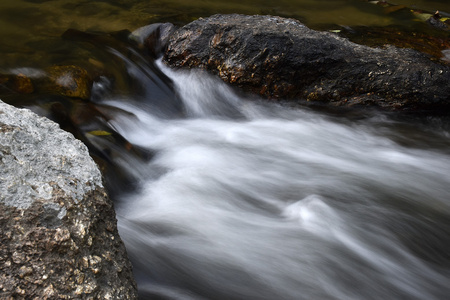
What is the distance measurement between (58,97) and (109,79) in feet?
3.58

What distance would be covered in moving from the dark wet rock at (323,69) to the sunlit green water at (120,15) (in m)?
2.10

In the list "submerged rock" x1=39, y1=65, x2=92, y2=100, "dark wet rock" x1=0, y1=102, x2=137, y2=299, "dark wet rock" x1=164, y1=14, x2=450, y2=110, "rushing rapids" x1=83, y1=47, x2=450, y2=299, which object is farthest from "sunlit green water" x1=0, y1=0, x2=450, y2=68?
"dark wet rock" x1=0, y1=102, x2=137, y2=299

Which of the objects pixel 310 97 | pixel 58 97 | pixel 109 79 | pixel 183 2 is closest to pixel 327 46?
pixel 310 97

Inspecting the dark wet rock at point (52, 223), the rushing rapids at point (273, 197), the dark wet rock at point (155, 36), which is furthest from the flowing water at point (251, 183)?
the dark wet rock at point (52, 223)

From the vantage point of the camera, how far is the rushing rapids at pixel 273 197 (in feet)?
9.09

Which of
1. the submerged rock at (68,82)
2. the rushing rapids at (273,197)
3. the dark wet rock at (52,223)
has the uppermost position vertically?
the dark wet rock at (52,223)

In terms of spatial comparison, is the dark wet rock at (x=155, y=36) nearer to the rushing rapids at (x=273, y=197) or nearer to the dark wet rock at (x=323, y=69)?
the rushing rapids at (x=273, y=197)

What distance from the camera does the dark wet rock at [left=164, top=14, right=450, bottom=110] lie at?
15.9 feet

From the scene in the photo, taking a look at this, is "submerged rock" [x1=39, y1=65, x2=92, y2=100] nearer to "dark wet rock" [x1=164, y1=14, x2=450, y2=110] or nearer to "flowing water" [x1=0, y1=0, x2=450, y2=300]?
"flowing water" [x1=0, y1=0, x2=450, y2=300]

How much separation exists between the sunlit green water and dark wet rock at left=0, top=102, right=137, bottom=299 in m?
3.52

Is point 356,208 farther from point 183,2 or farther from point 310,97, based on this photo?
point 183,2

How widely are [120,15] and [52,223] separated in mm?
6129

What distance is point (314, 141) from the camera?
4.67m

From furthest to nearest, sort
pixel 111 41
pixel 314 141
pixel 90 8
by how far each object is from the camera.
Answer: pixel 90 8 → pixel 111 41 → pixel 314 141
